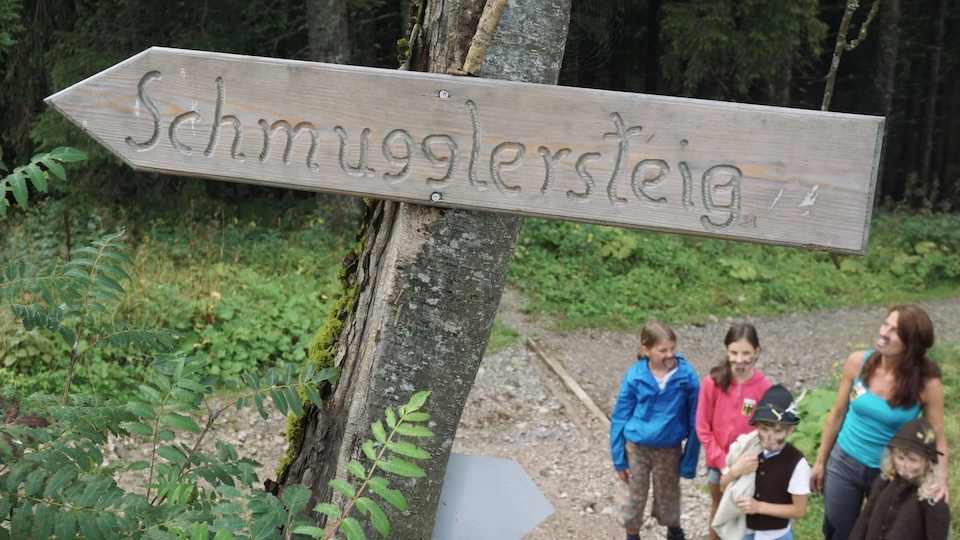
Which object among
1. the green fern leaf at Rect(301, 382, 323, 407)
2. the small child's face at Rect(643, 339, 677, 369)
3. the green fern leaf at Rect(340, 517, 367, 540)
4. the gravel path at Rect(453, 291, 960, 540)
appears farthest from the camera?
the gravel path at Rect(453, 291, 960, 540)

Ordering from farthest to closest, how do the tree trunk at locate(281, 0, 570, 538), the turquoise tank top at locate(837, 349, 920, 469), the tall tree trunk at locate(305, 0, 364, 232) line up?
the tall tree trunk at locate(305, 0, 364, 232) < the turquoise tank top at locate(837, 349, 920, 469) < the tree trunk at locate(281, 0, 570, 538)

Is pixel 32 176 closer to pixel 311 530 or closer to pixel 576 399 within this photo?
pixel 311 530

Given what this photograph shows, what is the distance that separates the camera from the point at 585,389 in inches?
307

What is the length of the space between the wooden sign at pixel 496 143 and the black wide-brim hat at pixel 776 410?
2.28 meters

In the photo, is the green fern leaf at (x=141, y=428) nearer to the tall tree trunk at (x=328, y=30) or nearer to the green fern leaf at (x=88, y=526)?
the green fern leaf at (x=88, y=526)

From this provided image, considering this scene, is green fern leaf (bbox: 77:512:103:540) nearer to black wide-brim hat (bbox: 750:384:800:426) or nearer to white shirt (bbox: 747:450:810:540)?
black wide-brim hat (bbox: 750:384:800:426)

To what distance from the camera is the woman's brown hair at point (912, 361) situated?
3.94 metres

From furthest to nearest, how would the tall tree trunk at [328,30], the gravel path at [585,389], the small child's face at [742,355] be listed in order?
the tall tree trunk at [328,30] < the gravel path at [585,389] < the small child's face at [742,355]

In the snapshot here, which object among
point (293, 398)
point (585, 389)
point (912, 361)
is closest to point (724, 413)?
point (912, 361)

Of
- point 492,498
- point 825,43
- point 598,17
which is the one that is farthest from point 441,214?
point 825,43

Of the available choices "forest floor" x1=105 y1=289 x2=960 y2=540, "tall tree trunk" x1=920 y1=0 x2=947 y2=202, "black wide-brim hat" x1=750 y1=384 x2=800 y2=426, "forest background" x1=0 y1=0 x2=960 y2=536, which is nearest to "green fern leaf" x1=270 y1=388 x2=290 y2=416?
"forest floor" x1=105 y1=289 x2=960 y2=540

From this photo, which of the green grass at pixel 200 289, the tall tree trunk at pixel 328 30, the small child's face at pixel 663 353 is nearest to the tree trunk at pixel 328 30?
the tall tree trunk at pixel 328 30

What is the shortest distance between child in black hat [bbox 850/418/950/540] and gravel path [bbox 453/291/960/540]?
1814 millimetres

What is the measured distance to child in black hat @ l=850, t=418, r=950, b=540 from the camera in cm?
356
